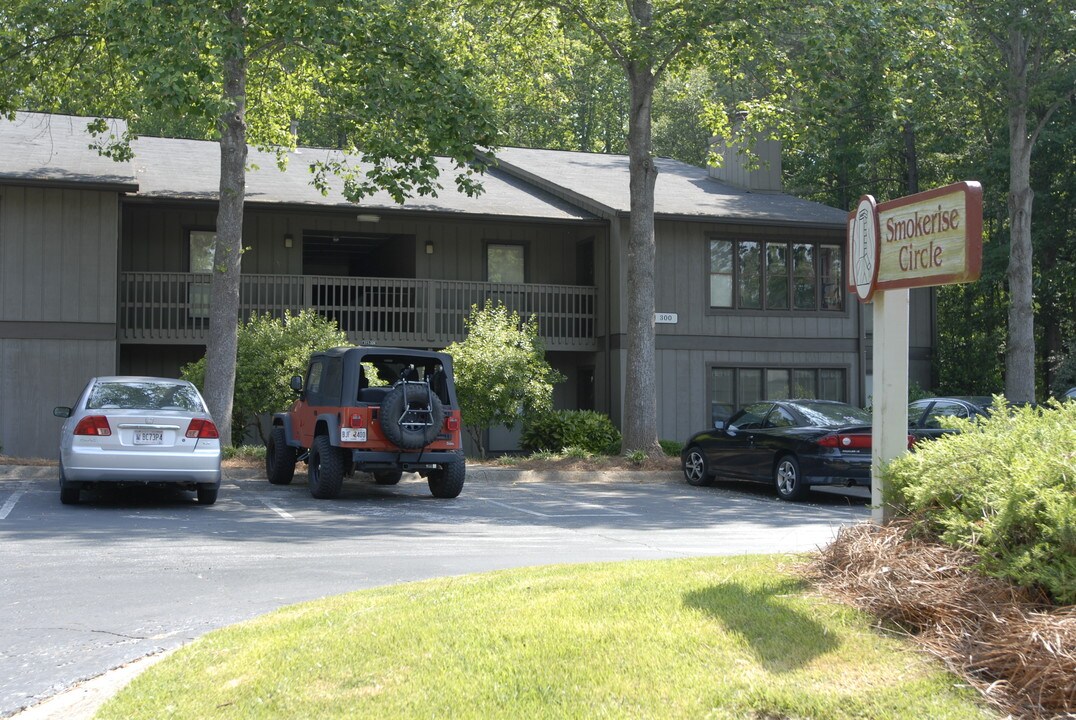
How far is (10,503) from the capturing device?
1394cm

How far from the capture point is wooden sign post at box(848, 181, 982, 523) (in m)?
6.24

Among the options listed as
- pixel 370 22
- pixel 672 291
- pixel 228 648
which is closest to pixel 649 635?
pixel 228 648

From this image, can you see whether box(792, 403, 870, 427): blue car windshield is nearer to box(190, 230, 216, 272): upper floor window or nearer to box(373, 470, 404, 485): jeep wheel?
box(373, 470, 404, 485): jeep wheel

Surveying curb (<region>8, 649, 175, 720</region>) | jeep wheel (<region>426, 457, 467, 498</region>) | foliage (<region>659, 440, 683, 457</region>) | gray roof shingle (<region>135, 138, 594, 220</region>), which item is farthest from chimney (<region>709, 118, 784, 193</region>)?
curb (<region>8, 649, 175, 720</region>)

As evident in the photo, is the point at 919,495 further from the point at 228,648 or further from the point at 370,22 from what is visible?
the point at 370,22

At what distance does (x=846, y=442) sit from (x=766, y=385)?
1121 cm

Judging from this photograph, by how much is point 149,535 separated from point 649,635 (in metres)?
7.41

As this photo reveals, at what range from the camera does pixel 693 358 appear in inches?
1035

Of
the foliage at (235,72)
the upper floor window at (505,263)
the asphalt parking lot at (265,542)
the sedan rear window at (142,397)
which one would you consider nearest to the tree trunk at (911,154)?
the upper floor window at (505,263)

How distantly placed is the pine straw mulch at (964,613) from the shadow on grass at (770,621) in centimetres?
31

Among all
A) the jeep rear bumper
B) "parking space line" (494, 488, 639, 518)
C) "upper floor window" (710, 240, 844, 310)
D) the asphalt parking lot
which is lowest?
"parking space line" (494, 488, 639, 518)

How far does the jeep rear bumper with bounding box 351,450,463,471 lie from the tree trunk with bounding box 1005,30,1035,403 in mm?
15900

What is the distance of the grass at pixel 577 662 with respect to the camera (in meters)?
4.66

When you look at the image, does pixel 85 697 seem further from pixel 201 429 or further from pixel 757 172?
pixel 757 172
